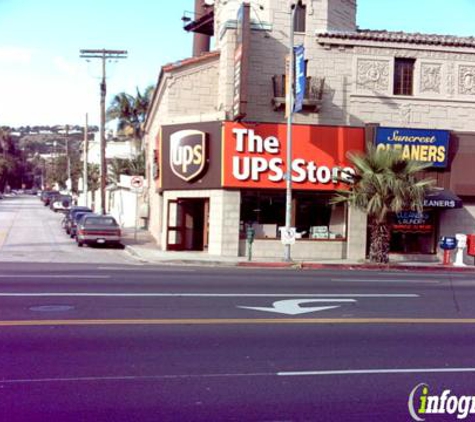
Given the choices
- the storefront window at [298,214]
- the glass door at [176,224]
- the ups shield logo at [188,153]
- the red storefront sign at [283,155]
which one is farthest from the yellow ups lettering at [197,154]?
the glass door at [176,224]

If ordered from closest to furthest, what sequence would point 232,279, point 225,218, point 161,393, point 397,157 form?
point 161,393 < point 232,279 < point 397,157 < point 225,218

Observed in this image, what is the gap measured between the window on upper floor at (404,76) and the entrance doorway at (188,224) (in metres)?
8.98

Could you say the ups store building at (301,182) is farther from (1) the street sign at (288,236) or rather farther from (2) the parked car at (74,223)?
(2) the parked car at (74,223)

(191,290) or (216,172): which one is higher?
(216,172)

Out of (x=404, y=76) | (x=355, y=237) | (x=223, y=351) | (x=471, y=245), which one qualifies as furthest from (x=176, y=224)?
(x=223, y=351)

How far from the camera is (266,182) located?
25891mm

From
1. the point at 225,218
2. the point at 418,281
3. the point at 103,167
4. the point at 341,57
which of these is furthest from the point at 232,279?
the point at 103,167

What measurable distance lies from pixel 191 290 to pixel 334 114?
1436cm

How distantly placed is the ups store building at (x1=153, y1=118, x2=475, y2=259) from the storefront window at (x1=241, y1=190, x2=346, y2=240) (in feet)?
0.13

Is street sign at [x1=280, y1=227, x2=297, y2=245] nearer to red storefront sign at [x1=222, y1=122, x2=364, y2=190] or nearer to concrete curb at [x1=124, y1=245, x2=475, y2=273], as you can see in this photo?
concrete curb at [x1=124, y1=245, x2=475, y2=273]

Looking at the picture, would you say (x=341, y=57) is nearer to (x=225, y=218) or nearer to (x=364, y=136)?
(x=364, y=136)

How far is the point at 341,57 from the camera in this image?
2703 centimetres

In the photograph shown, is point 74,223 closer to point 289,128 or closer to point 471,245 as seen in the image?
point 289,128

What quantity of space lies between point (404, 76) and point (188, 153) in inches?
363
